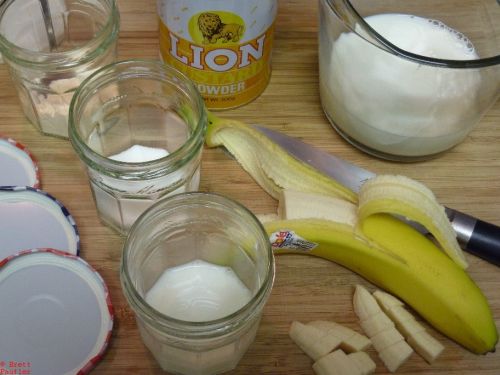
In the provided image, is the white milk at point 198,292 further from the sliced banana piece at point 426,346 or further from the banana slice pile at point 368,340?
the sliced banana piece at point 426,346

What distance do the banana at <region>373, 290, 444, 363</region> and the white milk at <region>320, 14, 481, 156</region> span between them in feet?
0.85

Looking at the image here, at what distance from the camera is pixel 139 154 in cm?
111

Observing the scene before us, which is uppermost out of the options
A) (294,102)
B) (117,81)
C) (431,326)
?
(117,81)

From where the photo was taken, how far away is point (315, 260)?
1.09 meters

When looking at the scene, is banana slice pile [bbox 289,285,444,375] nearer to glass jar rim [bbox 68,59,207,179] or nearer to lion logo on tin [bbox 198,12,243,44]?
glass jar rim [bbox 68,59,207,179]

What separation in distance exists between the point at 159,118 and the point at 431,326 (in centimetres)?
52

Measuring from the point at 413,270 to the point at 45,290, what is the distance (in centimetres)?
51

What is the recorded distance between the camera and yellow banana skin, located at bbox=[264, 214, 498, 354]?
98cm

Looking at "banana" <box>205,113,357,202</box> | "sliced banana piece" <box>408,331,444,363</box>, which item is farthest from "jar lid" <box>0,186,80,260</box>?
"sliced banana piece" <box>408,331,444,363</box>

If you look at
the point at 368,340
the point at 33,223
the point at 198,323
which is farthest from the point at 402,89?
the point at 33,223

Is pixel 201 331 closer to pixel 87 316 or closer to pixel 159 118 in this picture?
pixel 87 316

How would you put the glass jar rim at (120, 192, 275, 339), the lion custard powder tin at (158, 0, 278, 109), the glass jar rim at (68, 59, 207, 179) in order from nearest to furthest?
the glass jar rim at (120, 192, 275, 339) < the glass jar rim at (68, 59, 207, 179) < the lion custard powder tin at (158, 0, 278, 109)

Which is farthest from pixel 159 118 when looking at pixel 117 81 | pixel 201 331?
pixel 201 331

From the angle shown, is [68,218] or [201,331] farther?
[68,218]
